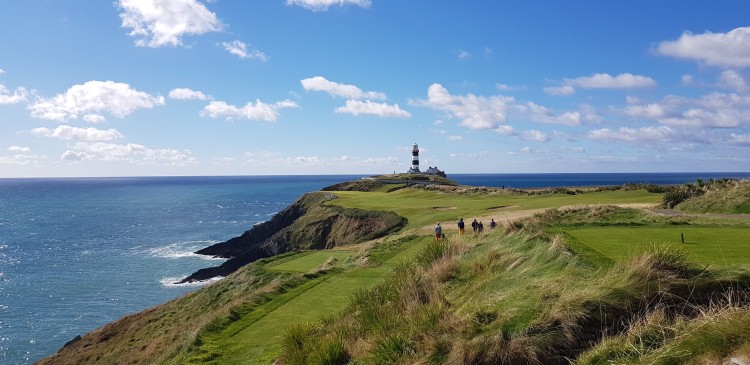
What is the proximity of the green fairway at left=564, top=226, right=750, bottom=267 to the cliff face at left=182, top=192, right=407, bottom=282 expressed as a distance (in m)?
24.9

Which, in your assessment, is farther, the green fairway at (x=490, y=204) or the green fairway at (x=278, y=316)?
the green fairway at (x=490, y=204)

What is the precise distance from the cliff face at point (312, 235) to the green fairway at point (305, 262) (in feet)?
37.3

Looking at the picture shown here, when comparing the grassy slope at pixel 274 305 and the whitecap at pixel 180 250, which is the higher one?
the grassy slope at pixel 274 305

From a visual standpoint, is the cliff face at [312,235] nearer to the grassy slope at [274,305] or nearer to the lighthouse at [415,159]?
the grassy slope at [274,305]

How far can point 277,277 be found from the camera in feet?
70.9

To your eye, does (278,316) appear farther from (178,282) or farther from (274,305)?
(178,282)

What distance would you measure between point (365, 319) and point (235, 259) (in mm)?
38648

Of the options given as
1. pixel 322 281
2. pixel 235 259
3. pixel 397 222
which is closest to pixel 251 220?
pixel 235 259

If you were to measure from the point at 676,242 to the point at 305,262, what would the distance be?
16.9 meters

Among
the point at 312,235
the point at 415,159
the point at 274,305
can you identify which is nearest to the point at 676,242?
the point at 274,305

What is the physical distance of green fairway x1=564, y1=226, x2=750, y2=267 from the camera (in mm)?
10552

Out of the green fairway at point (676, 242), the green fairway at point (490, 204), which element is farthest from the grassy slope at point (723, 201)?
the green fairway at point (676, 242)

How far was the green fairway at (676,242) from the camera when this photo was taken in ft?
34.6

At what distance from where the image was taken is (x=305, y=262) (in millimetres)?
25609
